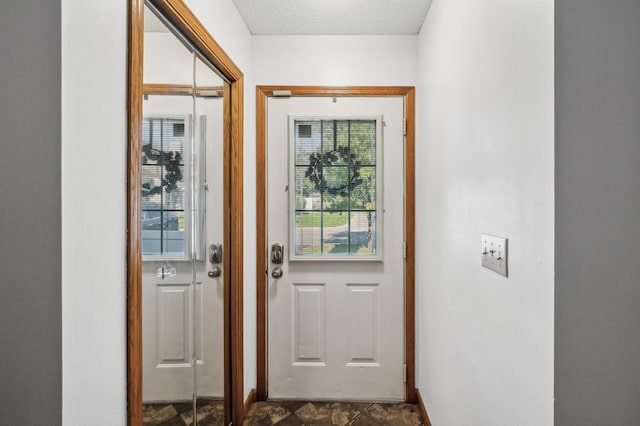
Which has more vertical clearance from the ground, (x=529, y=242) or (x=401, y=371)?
(x=529, y=242)

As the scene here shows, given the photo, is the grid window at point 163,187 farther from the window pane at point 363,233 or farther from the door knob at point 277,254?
the window pane at point 363,233

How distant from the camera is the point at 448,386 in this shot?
1.78 metres

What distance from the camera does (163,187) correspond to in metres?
1.39

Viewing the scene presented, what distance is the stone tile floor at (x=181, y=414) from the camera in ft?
4.15

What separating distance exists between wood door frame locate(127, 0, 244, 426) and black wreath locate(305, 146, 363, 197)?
1.76ft

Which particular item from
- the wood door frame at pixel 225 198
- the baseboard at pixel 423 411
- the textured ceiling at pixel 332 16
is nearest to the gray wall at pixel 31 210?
the wood door frame at pixel 225 198

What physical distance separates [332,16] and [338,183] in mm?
1035

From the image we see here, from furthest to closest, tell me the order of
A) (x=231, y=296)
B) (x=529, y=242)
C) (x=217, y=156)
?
(x=231, y=296) < (x=217, y=156) < (x=529, y=242)

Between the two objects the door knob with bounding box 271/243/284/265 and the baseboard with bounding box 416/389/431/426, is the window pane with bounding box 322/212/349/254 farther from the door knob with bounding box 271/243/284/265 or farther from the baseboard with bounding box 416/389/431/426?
the baseboard with bounding box 416/389/431/426

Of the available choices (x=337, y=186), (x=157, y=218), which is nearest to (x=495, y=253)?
(x=157, y=218)

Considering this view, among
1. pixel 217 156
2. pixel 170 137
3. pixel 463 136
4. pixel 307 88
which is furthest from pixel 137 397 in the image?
pixel 307 88
